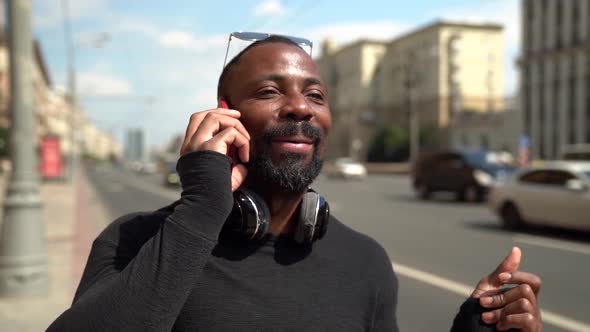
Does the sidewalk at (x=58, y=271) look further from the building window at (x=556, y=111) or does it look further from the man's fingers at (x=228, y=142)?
the building window at (x=556, y=111)

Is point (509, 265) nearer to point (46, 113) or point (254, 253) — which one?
point (254, 253)

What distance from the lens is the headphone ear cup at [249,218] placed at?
1381mm

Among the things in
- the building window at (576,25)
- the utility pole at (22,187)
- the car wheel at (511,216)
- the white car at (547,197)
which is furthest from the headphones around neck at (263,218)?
the building window at (576,25)

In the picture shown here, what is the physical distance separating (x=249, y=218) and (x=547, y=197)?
10795 mm

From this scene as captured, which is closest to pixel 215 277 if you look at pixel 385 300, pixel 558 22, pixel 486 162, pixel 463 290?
pixel 385 300

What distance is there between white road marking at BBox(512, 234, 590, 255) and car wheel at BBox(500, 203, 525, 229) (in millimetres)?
1183

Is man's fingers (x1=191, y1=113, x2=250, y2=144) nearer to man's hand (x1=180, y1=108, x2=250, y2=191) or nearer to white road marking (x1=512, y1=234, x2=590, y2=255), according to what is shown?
man's hand (x1=180, y1=108, x2=250, y2=191)

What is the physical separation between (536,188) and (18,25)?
9.42 meters

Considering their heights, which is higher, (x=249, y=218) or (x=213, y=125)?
(x=213, y=125)

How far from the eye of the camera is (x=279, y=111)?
1460 millimetres

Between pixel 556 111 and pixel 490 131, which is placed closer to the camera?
pixel 556 111

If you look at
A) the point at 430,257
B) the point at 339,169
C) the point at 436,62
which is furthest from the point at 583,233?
the point at 436,62

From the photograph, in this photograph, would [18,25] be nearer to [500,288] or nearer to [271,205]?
[271,205]

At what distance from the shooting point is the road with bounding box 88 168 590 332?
427 centimetres
